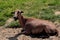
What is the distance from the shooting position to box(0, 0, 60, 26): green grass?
11.7 metres

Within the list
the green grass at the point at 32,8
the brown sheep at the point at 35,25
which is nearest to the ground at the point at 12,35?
the brown sheep at the point at 35,25

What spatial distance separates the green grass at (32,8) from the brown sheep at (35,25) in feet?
4.08

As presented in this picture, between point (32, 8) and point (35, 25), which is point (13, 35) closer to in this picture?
point (35, 25)

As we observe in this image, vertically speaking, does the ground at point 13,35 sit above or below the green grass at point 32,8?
below

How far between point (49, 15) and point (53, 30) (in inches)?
82.9

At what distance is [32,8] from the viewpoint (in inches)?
509

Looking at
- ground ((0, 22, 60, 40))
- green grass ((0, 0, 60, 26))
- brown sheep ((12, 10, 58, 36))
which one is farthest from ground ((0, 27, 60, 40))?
green grass ((0, 0, 60, 26))

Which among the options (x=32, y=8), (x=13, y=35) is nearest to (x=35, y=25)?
(x=13, y=35)

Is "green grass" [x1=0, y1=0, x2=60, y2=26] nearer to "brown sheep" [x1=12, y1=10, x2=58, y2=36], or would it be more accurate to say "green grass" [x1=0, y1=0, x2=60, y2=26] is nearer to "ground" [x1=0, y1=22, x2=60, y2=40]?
"ground" [x1=0, y1=22, x2=60, y2=40]

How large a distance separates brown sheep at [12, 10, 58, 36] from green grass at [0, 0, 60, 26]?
124 cm

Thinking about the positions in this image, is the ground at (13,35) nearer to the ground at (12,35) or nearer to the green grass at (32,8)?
the ground at (12,35)

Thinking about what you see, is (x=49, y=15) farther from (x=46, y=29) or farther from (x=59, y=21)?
(x=46, y=29)

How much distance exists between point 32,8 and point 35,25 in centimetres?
317

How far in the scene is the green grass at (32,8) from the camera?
1168cm
